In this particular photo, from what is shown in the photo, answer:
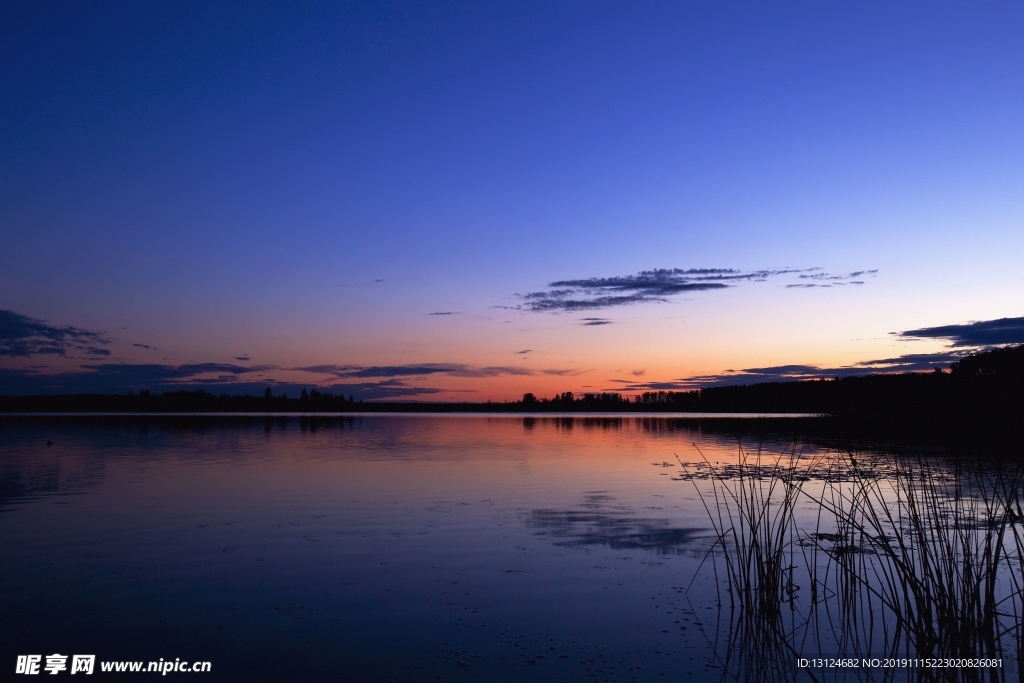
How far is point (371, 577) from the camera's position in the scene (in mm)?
10070

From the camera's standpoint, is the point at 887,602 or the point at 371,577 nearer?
the point at 887,602

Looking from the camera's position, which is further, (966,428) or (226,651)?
(966,428)

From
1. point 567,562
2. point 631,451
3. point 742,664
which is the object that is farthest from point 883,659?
point 631,451

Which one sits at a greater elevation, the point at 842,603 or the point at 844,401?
the point at 844,401

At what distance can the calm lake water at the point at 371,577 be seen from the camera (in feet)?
23.6

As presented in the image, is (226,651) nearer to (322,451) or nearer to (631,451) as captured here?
(322,451)

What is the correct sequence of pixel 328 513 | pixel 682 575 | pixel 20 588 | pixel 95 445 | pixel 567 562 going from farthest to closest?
pixel 95 445 < pixel 328 513 < pixel 567 562 < pixel 682 575 < pixel 20 588

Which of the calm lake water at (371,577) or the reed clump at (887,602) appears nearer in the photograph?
the reed clump at (887,602)

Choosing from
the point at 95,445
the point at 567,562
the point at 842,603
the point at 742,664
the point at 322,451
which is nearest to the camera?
the point at 742,664

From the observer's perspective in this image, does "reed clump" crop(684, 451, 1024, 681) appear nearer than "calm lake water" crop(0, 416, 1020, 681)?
Yes

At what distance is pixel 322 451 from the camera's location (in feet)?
102

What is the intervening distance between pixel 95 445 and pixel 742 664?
117ft

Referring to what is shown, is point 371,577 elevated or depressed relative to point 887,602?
depressed

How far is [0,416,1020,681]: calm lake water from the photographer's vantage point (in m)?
7.19
